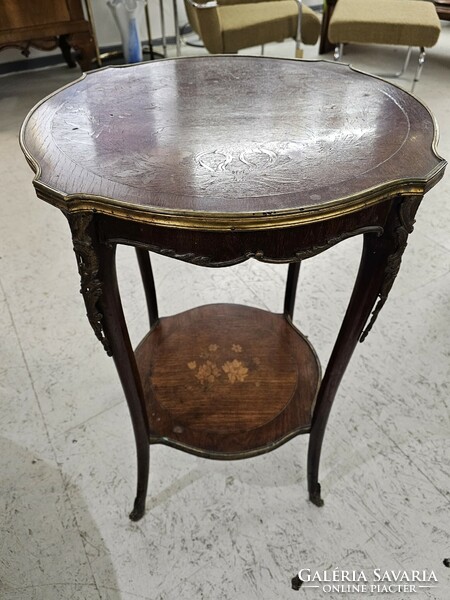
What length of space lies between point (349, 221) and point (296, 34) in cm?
297

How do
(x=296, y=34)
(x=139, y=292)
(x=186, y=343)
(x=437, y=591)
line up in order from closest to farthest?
1. (x=437, y=591)
2. (x=186, y=343)
3. (x=139, y=292)
4. (x=296, y=34)

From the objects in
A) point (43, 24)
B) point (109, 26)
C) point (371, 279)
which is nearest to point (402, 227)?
point (371, 279)

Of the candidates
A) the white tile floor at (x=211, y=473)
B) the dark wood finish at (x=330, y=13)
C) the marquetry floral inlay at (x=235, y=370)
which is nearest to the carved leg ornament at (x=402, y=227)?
the marquetry floral inlay at (x=235, y=370)

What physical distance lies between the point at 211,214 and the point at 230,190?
7cm

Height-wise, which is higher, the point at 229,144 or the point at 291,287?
the point at 229,144

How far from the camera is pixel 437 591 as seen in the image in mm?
1026

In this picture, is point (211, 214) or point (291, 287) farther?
point (291, 287)

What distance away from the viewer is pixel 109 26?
150 inches

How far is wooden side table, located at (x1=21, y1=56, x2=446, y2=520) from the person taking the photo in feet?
2.14

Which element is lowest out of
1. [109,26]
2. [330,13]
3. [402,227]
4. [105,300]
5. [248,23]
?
[109,26]

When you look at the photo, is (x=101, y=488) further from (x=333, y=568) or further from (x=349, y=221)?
(x=349, y=221)

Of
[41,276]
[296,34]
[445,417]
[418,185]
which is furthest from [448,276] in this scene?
[296,34]

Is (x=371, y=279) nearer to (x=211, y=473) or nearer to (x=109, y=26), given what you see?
(x=211, y=473)

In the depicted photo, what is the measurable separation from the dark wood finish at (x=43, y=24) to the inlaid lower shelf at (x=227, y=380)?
235 cm
